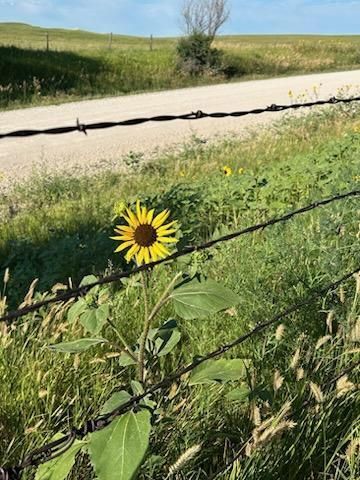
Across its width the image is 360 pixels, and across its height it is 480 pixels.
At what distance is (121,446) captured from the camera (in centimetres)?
163

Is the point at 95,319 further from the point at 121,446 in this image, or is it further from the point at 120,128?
the point at 120,128

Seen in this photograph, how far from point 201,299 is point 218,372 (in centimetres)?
31

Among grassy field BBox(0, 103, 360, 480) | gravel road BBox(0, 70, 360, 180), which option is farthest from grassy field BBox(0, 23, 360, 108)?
grassy field BBox(0, 103, 360, 480)

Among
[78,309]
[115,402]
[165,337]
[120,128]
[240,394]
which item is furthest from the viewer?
[120,128]

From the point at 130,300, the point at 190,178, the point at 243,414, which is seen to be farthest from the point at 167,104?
the point at 243,414

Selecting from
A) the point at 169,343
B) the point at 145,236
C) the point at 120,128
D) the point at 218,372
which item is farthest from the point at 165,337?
the point at 120,128

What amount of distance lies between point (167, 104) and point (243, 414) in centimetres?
1781

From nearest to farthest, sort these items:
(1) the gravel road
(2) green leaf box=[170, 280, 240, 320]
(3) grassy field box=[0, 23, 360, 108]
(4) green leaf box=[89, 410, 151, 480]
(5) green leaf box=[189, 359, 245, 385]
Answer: (4) green leaf box=[89, 410, 151, 480] → (2) green leaf box=[170, 280, 240, 320] → (5) green leaf box=[189, 359, 245, 385] → (1) the gravel road → (3) grassy field box=[0, 23, 360, 108]

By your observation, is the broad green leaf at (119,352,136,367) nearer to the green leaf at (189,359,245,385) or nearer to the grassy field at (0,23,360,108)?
the green leaf at (189,359,245,385)

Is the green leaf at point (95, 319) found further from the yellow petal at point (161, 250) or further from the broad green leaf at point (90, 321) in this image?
the yellow petal at point (161, 250)

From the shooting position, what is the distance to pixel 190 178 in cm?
857

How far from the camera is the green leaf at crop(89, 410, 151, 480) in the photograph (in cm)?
158

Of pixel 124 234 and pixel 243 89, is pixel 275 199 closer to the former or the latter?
pixel 124 234

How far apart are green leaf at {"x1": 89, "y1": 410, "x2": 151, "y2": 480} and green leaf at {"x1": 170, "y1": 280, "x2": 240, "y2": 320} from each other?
31cm
